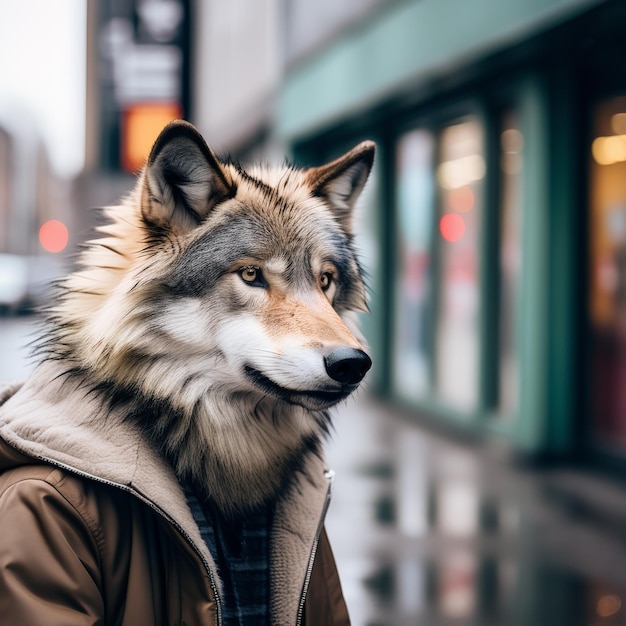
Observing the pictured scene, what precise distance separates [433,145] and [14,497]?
913 cm

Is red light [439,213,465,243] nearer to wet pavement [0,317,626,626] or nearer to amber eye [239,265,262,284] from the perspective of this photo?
wet pavement [0,317,626,626]

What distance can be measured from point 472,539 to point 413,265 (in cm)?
575

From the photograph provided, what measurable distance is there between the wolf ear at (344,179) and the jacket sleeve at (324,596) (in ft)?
2.68

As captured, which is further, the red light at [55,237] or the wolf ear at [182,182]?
the red light at [55,237]

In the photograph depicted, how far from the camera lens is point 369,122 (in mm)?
10922

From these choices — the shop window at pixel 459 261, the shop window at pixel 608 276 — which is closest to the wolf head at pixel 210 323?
the shop window at pixel 608 276

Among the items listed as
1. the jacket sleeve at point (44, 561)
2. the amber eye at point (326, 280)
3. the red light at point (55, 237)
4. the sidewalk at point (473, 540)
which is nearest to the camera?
the jacket sleeve at point (44, 561)

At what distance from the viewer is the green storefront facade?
7.27 m

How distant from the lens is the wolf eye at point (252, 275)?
182 centimetres

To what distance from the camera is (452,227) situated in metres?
9.79

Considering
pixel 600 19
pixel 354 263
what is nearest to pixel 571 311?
pixel 600 19

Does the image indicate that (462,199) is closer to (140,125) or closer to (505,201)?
(505,201)

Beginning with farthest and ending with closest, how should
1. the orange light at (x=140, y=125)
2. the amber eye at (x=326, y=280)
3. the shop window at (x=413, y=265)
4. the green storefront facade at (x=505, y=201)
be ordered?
1. the orange light at (x=140, y=125)
2. the shop window at (x=413, y=265)
3. the green storefront facade at (x=505, y=201)
4. the amber eye at (x=326, y=280)

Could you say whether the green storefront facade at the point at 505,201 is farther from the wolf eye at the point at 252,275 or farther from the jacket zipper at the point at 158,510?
the jacket zipper at the point at 158,510
